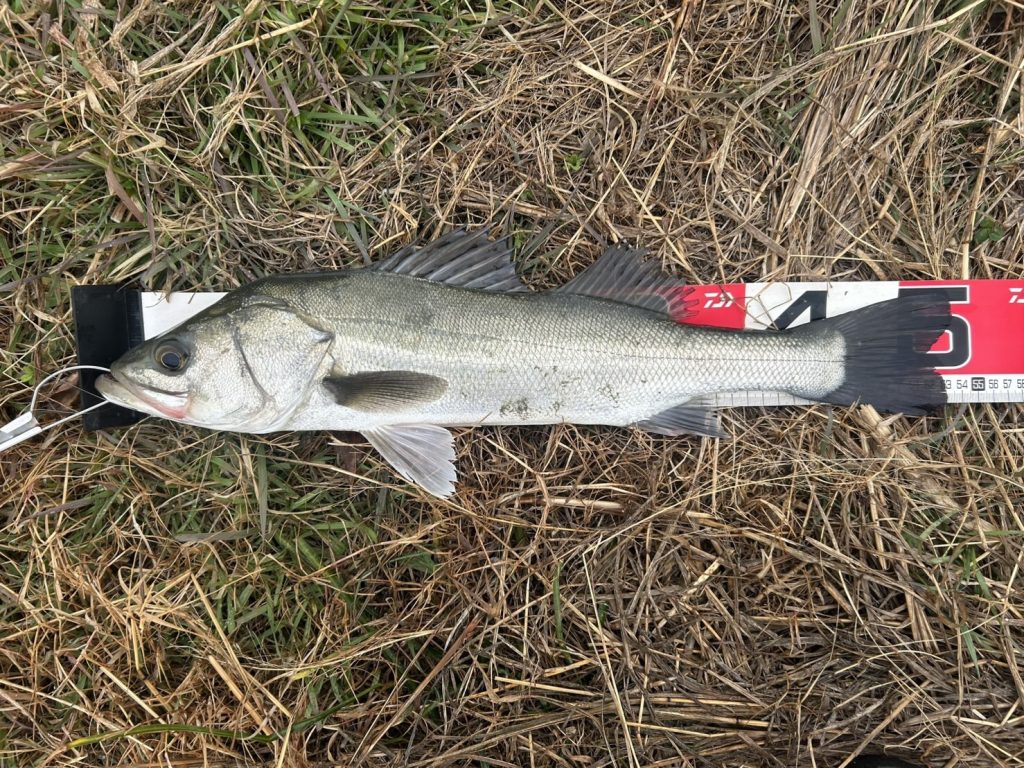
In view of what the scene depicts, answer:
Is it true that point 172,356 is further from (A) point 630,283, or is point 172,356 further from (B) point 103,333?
(A) point 630,283

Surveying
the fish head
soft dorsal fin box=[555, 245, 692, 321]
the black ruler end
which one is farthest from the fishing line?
soft dorsal fin box=[555, 245, 692, 321]

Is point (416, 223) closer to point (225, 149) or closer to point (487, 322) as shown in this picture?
point (487, 322)

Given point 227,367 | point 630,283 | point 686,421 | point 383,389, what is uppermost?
point 630,283

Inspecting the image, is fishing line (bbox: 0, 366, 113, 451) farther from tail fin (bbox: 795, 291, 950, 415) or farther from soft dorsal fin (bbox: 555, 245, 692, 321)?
tail fin (bbox: 795, 291, 950, 415)

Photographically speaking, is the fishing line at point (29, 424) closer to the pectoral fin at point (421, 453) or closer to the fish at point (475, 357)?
the fish at point (475, 357)

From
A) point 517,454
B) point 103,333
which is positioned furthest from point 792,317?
point 103,333

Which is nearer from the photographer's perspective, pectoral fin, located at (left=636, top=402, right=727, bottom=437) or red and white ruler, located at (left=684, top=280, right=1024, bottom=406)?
pectoral fin, located at (left=636, top=402, right=727, bottom=437)
